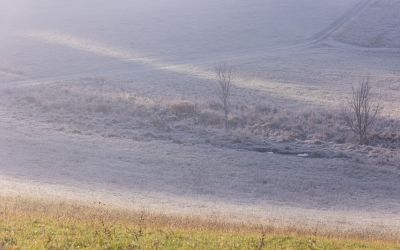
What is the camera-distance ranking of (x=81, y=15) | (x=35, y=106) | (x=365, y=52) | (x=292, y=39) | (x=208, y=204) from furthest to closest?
(x=81, y=15) → (x=292, y=39) → (x=365, y=52) → (x=35, y=106) → (x=208, y=204)

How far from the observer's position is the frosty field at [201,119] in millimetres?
21109

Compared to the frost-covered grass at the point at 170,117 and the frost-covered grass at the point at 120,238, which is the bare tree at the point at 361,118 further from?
the frost-covered grass at the point at 120,238

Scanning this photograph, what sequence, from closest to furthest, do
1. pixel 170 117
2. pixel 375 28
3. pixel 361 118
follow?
1. pixel 361 118
2. pixel 170 117
3. pixel 375 28

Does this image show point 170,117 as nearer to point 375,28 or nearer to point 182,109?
point 182,109

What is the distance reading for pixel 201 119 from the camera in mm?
36250

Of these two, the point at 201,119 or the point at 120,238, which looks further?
the point at 201,119

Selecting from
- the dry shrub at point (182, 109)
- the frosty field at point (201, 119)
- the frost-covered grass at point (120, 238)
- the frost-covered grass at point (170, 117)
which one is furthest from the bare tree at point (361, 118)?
the frost-covered grass at point (120, 238)

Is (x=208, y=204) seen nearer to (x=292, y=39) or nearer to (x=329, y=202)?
(x=329, y=202)

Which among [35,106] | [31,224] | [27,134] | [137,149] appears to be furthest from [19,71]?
[31,224]

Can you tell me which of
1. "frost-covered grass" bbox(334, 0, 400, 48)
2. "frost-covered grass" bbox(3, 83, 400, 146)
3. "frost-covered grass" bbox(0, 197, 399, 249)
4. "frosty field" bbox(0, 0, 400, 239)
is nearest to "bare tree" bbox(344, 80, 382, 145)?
"frost-covered grass" bbox(3, 83, 400, 146)

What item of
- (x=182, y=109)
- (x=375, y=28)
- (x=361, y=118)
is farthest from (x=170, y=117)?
(x=375, y=28)

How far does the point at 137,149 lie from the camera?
1081 inches

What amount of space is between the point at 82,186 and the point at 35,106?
56.1ft

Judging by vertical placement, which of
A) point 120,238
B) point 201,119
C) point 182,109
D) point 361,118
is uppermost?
point 120,238
